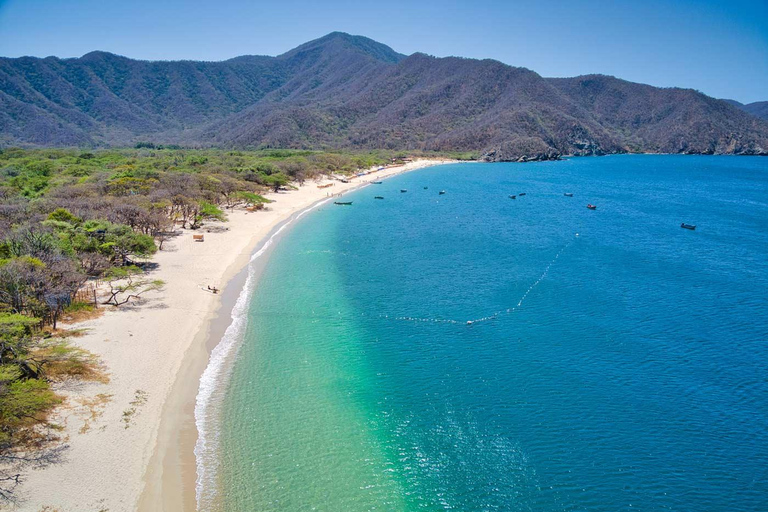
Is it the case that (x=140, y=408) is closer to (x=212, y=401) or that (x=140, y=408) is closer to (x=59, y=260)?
(x=212, y=401)

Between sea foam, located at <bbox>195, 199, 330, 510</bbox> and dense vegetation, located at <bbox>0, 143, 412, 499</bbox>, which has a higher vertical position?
dense vegetation, located at <bbox>0, 143, 412, 499</bbox>

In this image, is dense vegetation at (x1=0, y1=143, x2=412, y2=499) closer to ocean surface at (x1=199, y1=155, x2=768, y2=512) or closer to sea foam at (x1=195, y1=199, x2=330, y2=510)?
sea foam at (x1=195, y1=199, x2=330, y2=510)

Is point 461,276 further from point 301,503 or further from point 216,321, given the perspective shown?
point 301,503

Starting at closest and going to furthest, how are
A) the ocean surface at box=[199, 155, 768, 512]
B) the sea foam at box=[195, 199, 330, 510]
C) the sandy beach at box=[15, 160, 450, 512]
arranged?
the sandy beach at box=[15, 160, 450, 512] < the sea foam at box=[195, 199, 330, 510] < the ocean surface at box=[199, 155, 768, 512]

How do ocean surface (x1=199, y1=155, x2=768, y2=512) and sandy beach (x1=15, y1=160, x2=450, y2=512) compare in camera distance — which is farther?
ocean surface (x1=199, y1=155, x2=768, y2=512)

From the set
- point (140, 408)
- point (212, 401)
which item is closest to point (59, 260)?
point (140, 408)

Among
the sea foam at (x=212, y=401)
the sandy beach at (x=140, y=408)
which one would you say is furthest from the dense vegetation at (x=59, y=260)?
the sea foam at (x=212, y=401)

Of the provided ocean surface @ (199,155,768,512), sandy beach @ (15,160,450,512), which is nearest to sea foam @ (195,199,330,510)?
ocean surface @ (199,155,768,512)

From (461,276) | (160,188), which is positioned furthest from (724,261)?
(160,188)
